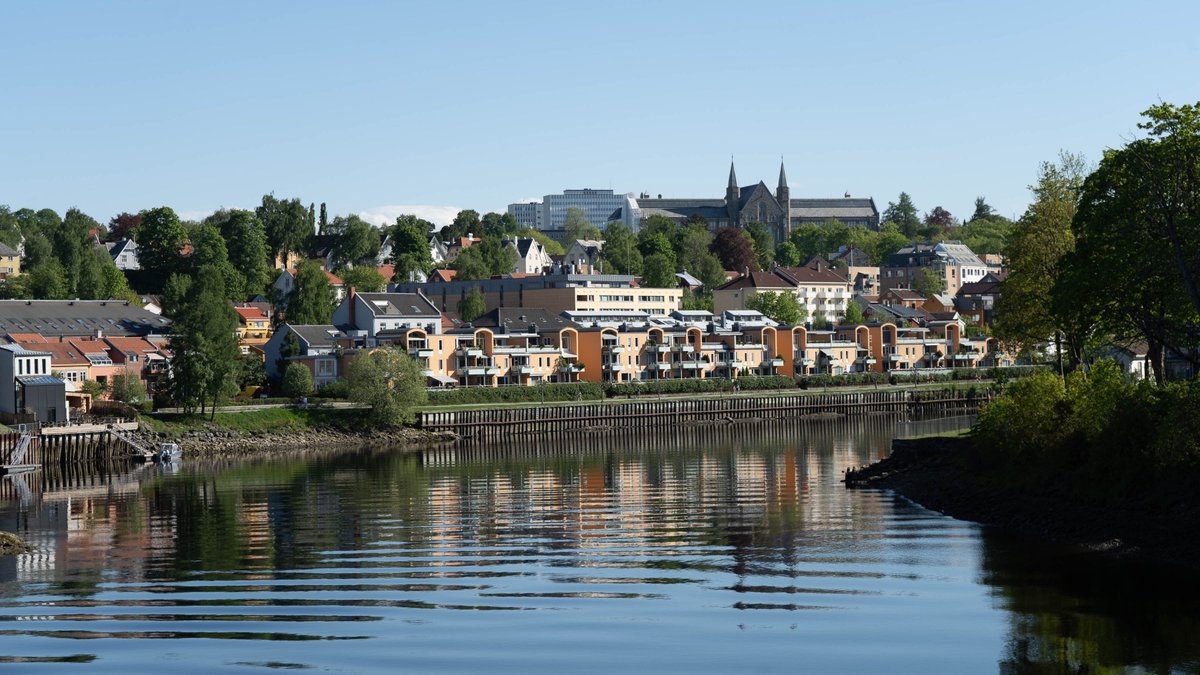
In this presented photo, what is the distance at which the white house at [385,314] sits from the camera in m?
114

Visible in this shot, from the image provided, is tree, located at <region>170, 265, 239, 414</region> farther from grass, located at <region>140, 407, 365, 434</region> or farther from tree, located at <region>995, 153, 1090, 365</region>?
tree, located at <region>995, 153, 1090, 365</region>

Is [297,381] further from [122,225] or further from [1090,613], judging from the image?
[122,225]

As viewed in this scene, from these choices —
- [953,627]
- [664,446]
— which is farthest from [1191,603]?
[664,446]

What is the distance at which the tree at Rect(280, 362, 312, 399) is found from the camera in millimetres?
94625

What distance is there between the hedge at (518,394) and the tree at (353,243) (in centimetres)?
6579

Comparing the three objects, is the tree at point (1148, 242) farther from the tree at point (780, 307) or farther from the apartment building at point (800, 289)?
the apartment building at point (800, 289)

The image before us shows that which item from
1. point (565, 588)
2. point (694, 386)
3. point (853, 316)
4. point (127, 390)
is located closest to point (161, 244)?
point (694, 386)

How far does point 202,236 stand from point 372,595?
11886cm

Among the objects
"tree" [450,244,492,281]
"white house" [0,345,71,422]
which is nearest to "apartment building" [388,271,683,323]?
"tree" [450,244,492,281]

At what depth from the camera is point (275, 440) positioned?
272 feet

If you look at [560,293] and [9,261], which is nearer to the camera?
[560,293]

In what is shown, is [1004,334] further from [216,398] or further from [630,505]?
[216,398]

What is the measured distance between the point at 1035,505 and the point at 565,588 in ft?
53.4

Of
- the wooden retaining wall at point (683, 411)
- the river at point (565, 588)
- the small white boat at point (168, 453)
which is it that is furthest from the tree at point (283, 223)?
the river at point (565, 588)
